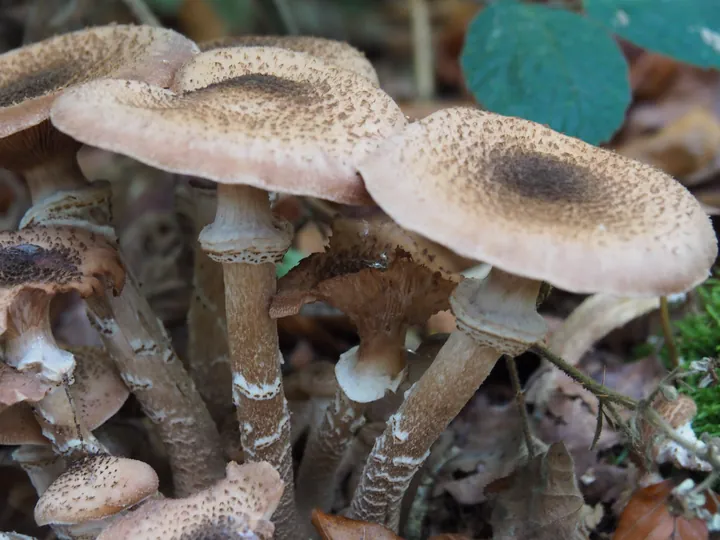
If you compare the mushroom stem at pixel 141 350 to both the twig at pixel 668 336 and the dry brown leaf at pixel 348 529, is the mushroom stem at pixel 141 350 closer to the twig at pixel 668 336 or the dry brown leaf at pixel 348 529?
the dry brown leaf at pixel 348 529

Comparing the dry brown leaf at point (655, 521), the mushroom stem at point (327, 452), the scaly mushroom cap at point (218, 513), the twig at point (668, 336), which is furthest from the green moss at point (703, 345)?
the scaly mushroom cap at point (218, 513)

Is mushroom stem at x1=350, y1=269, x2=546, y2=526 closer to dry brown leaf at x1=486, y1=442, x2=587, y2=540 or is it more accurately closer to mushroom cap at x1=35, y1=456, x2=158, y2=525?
dry brown leaf at x1=486, y1=442, x2=587, y2=540

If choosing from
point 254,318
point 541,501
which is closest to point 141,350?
point 254,318

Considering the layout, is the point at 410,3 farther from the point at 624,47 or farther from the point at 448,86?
the point at 624,47

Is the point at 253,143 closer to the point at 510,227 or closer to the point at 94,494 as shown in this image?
the point at 510,227

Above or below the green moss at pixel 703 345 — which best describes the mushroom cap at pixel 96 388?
above

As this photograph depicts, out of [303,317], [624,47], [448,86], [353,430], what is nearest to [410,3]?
[448,86]
